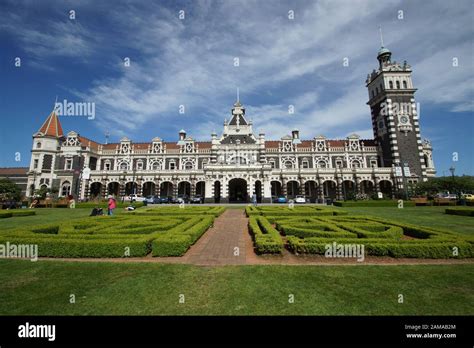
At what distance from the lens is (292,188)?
50.9 m

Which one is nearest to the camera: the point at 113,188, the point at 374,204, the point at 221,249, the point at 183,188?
the point at 221,249

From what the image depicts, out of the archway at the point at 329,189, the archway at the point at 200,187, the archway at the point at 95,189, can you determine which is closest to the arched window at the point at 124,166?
the archway at the point at 95,189

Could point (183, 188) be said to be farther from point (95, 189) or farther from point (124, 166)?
point (95, 189)

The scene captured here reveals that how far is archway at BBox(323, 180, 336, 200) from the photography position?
50.3 metres

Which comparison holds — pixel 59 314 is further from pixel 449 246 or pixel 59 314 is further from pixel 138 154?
pixel 138 154

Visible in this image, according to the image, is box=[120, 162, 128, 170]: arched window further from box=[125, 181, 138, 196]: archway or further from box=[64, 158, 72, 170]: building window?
box=[64, 158, 72, 170]: building window

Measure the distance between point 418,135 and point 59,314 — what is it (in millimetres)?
59555

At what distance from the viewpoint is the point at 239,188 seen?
159 feet

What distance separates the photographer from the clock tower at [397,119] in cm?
4619

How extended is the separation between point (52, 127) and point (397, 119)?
258 ft

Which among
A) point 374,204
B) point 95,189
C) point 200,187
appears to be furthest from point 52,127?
point 374,204

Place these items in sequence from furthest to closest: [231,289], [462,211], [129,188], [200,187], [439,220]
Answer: [200,187] < [129,188] < [462,211] < [439,220] < [231,289]
